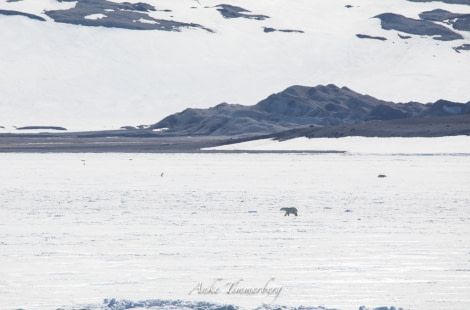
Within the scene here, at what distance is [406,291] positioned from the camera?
14.0 meters

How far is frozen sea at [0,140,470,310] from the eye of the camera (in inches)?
545

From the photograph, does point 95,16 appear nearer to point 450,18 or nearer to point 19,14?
point 19,14

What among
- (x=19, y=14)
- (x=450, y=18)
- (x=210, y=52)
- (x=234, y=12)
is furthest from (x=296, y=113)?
(x=19, y=14)

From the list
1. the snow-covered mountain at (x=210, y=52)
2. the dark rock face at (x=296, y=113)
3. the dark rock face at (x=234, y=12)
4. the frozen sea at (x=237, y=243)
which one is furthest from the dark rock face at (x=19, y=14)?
the frozen sea at (x=237, y=243)

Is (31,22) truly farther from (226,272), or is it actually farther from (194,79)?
(226,272)

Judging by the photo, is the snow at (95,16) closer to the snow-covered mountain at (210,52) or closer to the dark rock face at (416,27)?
the snow-covered mountain at (210,52)

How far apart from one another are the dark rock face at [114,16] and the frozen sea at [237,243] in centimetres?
15091

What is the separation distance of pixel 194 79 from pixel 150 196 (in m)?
147

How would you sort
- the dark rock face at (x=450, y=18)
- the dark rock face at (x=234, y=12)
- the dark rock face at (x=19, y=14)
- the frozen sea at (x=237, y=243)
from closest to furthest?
the frozen sea at (x=237, y=243), the dark rock face at (x=450, y=18), the dark rock face at (x=19, y=14), the dark rock face at (x=234, y=12)

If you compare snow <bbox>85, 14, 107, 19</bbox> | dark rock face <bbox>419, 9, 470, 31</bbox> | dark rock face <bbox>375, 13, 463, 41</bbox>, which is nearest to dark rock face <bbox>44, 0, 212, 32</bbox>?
snow <bbox>85, 14, 107, 19</bbox>

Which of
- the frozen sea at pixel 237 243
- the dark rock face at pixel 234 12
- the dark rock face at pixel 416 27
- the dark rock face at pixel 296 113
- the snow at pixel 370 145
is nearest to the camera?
the frozen sea at pixel 237 243

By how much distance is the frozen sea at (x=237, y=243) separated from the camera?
13.8 meters

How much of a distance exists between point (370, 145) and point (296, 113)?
61.3 m

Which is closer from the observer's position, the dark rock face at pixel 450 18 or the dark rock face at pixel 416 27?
the dark rock face at pixel 416 27
